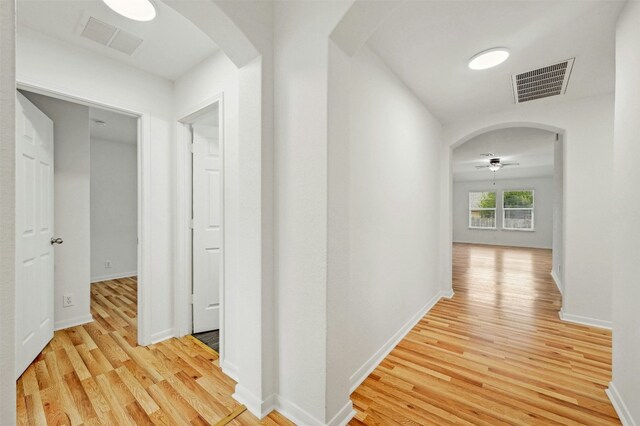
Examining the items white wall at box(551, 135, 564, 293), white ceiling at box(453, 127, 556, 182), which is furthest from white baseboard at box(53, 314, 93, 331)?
white ceiling at box(453, 127, 556, 182)

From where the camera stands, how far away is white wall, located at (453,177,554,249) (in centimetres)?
936

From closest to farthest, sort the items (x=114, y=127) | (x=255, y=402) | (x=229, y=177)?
(x=255, y=402) → (x=229, y=177) → (x=114, y=127)

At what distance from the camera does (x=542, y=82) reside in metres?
2.79

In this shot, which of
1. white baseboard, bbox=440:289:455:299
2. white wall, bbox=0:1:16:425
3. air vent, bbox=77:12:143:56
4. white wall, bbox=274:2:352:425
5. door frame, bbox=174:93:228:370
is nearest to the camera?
white wall, bbox=0:1:16:425

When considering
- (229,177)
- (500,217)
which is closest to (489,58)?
(229,177)

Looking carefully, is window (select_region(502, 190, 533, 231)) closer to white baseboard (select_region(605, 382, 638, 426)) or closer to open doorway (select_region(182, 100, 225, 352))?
white baseboard (select_region(605, 382, 638, 426))

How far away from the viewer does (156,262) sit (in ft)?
8.55

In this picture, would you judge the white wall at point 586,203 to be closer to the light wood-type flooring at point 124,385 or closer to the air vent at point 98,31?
the light wood-type flooring at point 124,385

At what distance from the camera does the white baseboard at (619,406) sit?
5.10 ft

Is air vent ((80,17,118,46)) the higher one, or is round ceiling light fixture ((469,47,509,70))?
air vent ((80,17,118,46))

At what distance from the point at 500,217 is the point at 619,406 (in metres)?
10.3

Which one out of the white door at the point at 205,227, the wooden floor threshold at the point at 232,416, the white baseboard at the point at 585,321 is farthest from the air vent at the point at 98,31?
the white baseboard at the point at 585,321

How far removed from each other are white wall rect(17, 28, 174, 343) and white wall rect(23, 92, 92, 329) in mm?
1203

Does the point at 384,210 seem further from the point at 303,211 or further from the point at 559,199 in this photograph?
the point at 559,199
